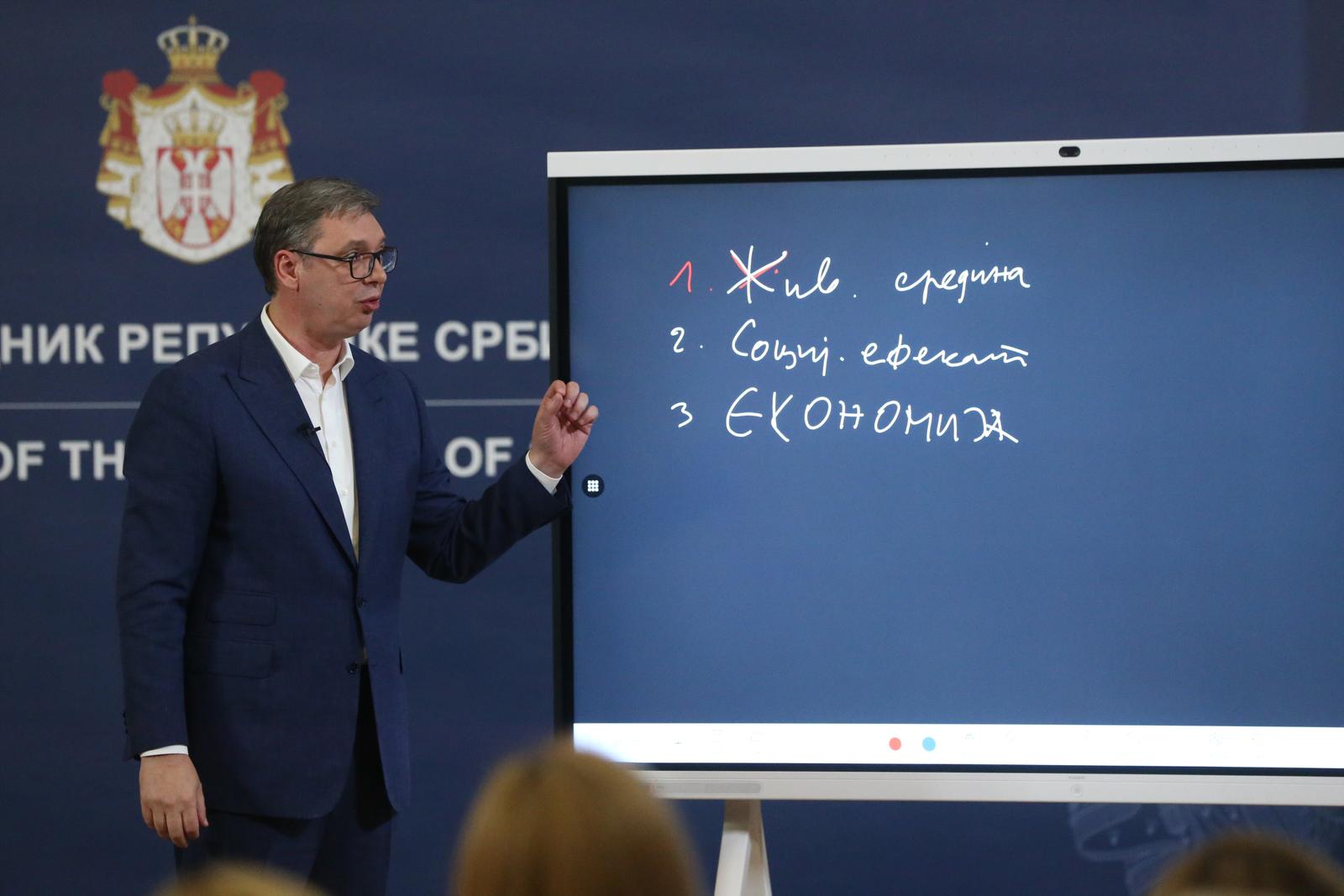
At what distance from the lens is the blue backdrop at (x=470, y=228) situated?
3.38 m

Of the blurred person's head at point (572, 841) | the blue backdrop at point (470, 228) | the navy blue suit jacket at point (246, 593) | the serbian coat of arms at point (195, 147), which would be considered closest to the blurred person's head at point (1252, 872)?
the blurred person's head at point (572, 841)

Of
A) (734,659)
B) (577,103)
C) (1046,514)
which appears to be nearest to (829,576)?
(734,659)

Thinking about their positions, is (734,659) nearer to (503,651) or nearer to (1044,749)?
(1044,749)

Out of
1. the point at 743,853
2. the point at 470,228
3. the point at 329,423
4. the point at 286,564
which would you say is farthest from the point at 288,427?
the point at 470,228

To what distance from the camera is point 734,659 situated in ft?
7.72

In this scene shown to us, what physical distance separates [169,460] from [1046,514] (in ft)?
4.67

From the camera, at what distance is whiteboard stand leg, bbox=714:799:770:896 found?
230cm

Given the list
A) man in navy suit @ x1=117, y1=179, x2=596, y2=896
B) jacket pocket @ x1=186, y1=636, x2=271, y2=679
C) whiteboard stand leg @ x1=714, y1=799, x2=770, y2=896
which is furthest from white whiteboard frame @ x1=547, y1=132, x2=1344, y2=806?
jacket pocket @ x1=186, y1=636, x2=271, y2=679

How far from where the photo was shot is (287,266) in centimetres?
230

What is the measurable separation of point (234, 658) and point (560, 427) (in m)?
0.64

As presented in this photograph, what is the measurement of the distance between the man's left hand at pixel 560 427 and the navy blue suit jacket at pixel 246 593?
11.7 inches

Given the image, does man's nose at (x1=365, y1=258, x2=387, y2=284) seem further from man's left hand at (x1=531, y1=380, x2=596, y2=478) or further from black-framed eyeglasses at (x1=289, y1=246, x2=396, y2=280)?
man's left hand at (x1=531, y1=380, x2=596, y2=478)

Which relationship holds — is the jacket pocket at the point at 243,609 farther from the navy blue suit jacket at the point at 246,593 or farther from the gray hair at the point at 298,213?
the gray hair at the point at 298,213

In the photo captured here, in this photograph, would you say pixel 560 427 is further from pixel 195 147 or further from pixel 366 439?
pixel 195 147
